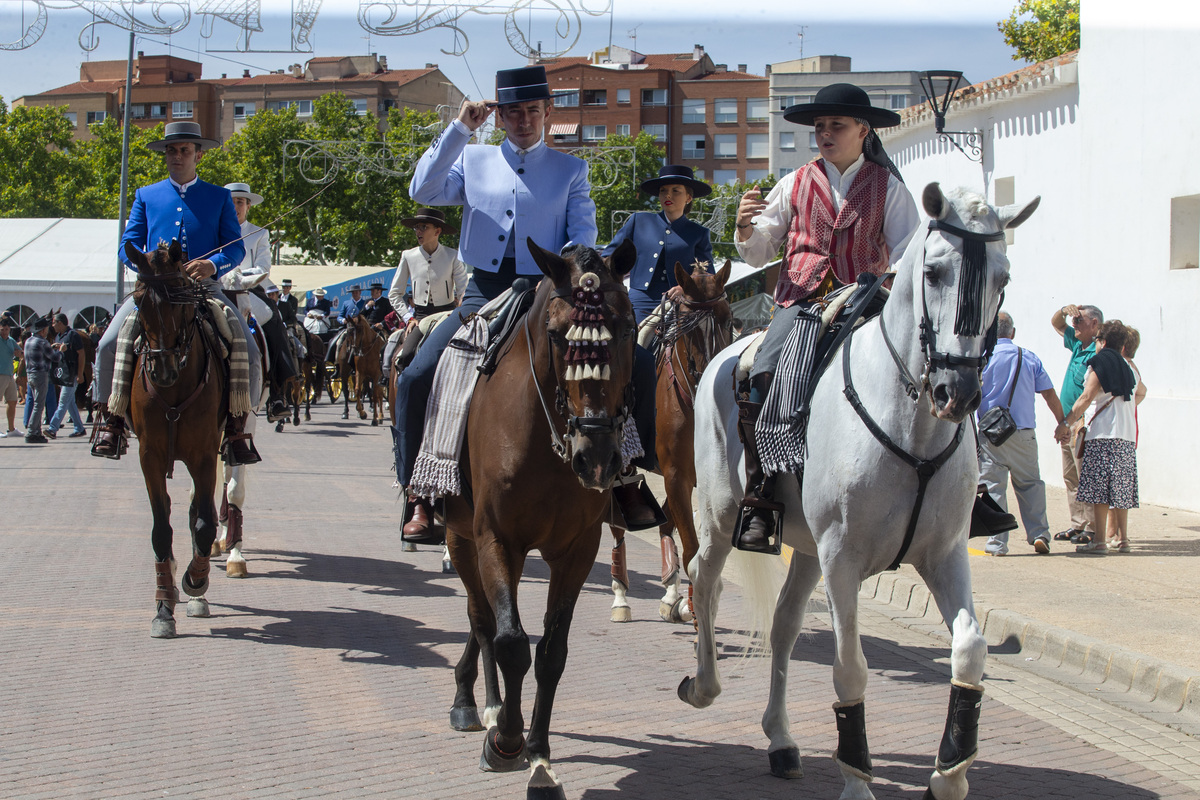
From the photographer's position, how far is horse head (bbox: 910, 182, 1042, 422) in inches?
158

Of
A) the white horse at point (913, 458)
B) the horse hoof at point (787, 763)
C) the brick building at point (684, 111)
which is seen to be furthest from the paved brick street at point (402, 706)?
the brick building at point (684, 111)

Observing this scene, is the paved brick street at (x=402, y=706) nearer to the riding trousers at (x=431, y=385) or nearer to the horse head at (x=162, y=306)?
the riding trousers at (x=431, y=385)

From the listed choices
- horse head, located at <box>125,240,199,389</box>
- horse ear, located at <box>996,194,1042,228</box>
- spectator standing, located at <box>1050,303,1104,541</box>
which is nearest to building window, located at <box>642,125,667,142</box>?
spectator standing, located at <box>1050,303,1104,541</box>

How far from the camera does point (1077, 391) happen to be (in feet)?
42.0

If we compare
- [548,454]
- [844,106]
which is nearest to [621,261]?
[548,454]

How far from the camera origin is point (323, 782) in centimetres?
485

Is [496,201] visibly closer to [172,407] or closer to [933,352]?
[933,352]

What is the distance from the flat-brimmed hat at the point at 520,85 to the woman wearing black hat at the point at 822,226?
115 cm

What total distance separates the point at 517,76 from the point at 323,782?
3346 millimetres

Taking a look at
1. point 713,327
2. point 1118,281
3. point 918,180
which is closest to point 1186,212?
point 1118,281

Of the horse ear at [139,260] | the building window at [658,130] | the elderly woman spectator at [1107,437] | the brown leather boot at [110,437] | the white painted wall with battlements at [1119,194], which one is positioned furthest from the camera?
the building window at [658,130]

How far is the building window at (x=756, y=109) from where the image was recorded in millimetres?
109875

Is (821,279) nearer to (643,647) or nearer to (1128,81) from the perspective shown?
(643,647)

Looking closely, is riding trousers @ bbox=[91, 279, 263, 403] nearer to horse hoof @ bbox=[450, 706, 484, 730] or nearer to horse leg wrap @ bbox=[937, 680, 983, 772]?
horse hoof @ bbox=[450, 706, 484, 730]
